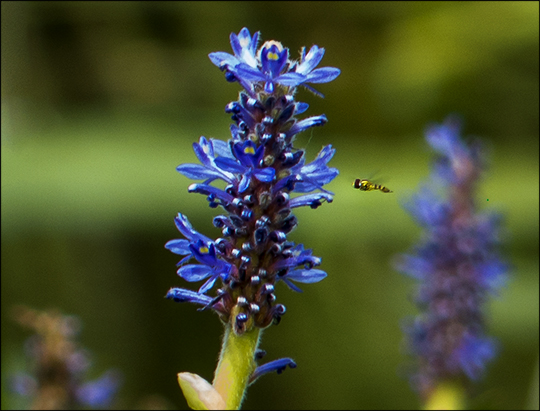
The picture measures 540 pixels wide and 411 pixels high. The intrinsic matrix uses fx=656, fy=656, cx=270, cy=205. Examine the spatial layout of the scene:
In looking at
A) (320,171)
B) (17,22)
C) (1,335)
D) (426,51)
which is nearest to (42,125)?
(17,22)

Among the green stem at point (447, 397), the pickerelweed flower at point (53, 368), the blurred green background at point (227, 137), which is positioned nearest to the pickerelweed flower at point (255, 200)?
the pickerelweed flower at point (53, 368)

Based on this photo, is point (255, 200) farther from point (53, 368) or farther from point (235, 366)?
point (53, 368)

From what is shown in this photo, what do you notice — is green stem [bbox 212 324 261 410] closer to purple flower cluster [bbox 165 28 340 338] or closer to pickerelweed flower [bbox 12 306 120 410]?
purple flower cluster [bbox 165 28 340 338]

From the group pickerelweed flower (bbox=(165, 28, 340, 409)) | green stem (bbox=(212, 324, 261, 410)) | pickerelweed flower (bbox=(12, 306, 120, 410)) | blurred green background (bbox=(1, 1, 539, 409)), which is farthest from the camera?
blurred green background (bbox=(1, 1, 539, 409))

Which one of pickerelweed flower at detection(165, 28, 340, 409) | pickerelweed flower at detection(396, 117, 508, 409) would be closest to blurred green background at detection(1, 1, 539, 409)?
pickerelweed flower at detection(396, 117, 508, 409)

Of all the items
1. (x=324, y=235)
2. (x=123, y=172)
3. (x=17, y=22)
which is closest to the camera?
(x=324, y=235)

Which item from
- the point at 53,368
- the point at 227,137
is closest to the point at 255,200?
the point at 53,368

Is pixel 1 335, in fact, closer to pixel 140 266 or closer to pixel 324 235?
pixel 140 266

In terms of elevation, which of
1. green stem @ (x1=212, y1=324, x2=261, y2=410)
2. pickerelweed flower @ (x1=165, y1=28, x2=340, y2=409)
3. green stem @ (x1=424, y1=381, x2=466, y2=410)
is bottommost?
green stem @ (x1=424, y1=381, x2=466, y2=410)
